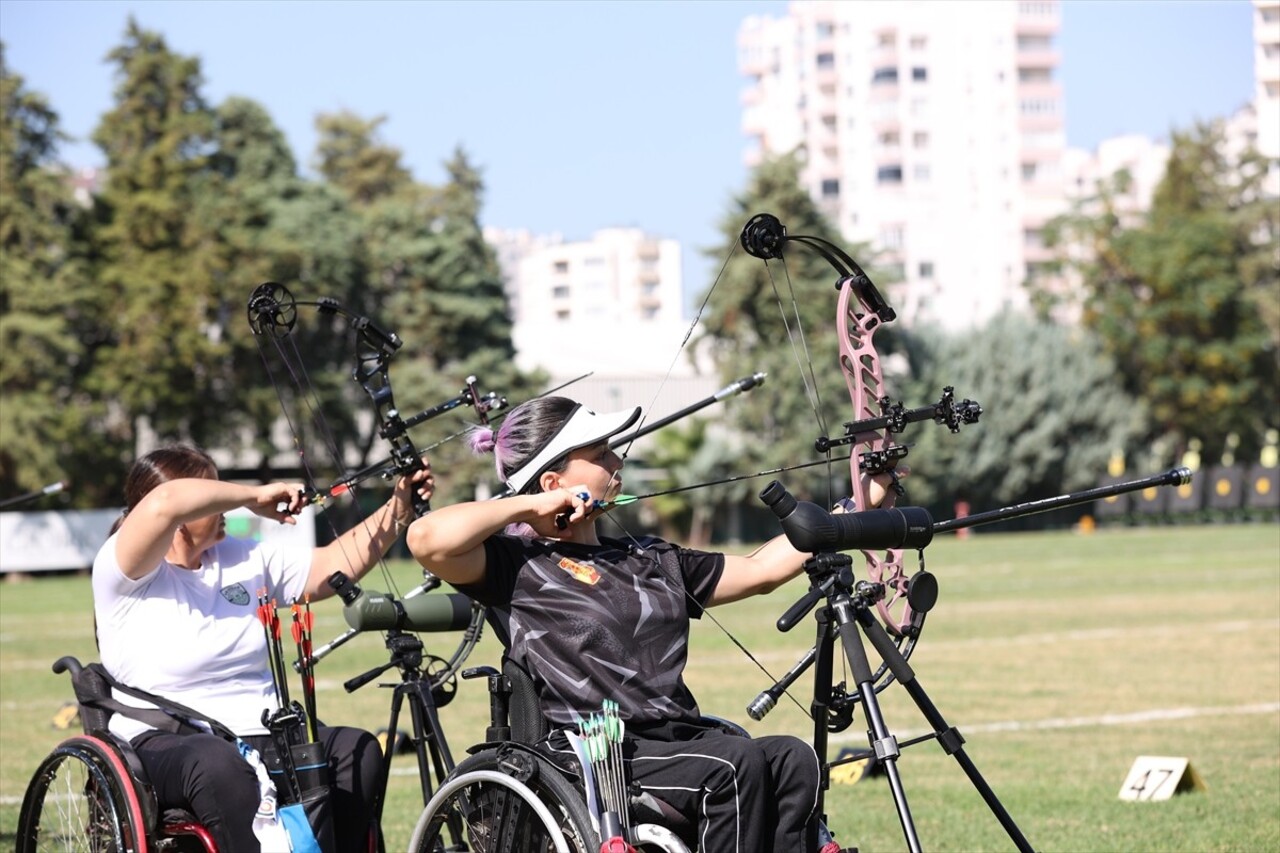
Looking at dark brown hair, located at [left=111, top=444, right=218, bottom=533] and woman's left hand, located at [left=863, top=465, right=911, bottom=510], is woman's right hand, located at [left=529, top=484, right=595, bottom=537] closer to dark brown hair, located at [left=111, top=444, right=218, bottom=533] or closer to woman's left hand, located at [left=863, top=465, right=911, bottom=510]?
woman's left hand, located at [left=863, top=465, right=911, bottom=510]

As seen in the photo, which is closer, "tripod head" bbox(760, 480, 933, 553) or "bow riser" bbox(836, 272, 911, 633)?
→ "tripod head" bbox(760, 480, 933, 553)

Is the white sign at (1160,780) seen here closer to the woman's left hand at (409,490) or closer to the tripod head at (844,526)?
the woman's left hand at (409,490)

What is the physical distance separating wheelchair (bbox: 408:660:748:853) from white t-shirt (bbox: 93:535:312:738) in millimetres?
1011

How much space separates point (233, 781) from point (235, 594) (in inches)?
27.9

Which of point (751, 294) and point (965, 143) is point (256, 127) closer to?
point (751, 294)

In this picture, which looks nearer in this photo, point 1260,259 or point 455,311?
point 455,311

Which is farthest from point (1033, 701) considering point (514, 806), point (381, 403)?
point (514, 806)

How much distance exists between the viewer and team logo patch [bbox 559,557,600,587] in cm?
452

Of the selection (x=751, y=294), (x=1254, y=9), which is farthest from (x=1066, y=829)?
(x=751, y=294)

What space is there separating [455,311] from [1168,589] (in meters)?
30.6

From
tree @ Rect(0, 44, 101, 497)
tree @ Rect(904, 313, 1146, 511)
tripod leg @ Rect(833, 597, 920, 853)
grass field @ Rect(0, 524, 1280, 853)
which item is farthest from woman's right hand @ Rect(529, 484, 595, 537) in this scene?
tree @ Rect(904, 313, 1146, 511)

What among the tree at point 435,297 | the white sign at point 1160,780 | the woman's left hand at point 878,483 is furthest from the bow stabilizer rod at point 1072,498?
the tree at point 435,297

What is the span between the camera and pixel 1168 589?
23.9 meters

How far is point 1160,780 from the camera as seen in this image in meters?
7.91
